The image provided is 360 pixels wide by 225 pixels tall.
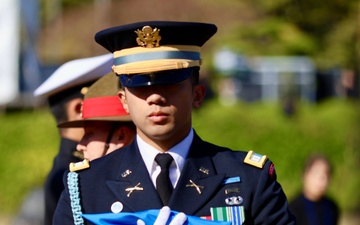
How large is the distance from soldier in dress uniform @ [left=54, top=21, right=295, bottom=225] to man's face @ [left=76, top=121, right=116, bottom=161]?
0.95m

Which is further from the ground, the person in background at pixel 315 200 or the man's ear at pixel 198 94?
the man's ear at pixel 198 94

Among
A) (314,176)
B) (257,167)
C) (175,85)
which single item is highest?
(175,85)

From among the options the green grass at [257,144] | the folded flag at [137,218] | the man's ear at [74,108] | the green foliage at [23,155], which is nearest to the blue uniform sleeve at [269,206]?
the folded flag at [137,218]

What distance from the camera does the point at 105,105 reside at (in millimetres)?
4773

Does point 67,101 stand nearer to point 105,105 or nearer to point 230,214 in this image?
point 105,105

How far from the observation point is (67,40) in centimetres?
3656

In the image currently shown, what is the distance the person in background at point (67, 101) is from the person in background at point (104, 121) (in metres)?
0.43

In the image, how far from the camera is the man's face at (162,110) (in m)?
3.58

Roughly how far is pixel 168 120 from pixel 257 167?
368 mm

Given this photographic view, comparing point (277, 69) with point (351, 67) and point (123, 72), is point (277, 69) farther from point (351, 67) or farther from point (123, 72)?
point (123, 72)

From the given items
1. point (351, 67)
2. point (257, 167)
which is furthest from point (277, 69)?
point (257, 167)

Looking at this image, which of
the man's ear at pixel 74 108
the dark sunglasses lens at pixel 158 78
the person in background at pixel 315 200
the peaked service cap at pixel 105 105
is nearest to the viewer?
the dark sunglasses lens at pixel 158 78

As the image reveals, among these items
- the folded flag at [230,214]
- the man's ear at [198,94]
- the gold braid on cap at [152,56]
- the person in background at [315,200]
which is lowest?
the person in background at [315,200]

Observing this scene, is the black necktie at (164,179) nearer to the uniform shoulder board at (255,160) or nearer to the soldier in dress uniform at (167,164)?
the soldier in dress uniform at (167,164)
